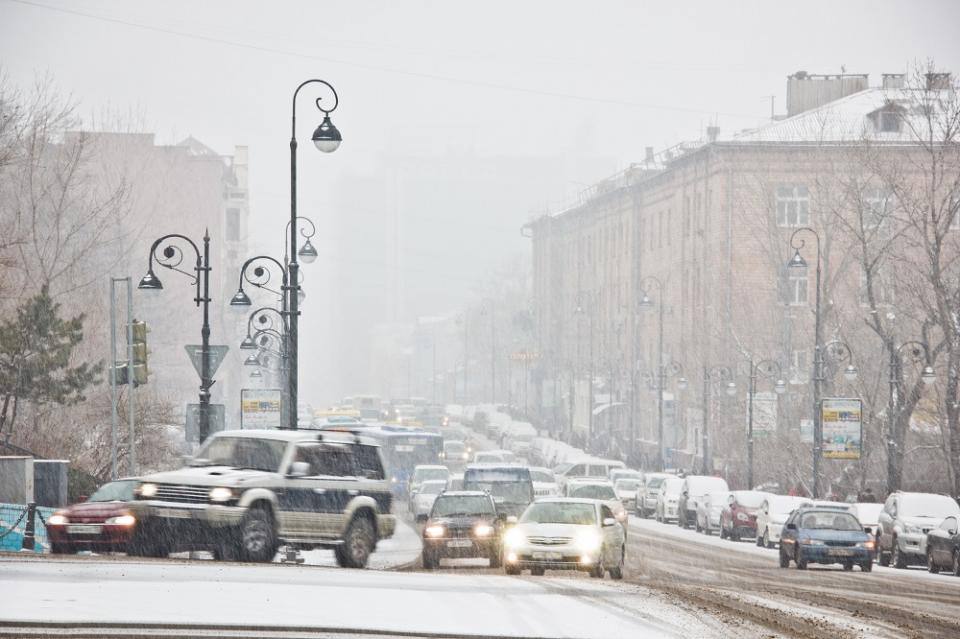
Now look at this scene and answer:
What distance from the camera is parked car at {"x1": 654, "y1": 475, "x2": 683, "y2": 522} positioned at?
5919 cm

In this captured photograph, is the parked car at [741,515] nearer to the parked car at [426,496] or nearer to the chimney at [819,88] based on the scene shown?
the parked car at [426,496]

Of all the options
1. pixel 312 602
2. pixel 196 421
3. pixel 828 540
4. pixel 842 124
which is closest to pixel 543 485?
pixel 196 421

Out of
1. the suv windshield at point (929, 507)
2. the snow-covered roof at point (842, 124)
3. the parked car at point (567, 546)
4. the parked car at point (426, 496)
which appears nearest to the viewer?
the parked car at point (567, 546)

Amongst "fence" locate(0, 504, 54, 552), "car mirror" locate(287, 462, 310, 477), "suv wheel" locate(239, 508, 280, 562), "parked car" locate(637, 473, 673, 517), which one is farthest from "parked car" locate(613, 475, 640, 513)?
"suv wheel" locate(239, 508, 280, 562)

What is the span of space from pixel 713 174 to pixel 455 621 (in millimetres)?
70837

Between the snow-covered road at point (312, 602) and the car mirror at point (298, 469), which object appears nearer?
the snow-covered road at point (312, 602)

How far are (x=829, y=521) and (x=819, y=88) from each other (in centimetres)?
6362

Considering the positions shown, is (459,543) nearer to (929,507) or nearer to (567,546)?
(567,546)

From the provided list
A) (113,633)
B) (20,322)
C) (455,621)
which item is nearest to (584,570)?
(455,621)

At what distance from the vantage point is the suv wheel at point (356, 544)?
77.8 feet

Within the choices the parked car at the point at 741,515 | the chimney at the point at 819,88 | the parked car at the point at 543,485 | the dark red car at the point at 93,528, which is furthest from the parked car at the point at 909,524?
the chimney at the point at 819,88

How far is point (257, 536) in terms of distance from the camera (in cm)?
2220

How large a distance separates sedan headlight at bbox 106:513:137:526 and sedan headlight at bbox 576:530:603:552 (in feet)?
28.3

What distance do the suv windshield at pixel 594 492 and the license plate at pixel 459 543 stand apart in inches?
601
